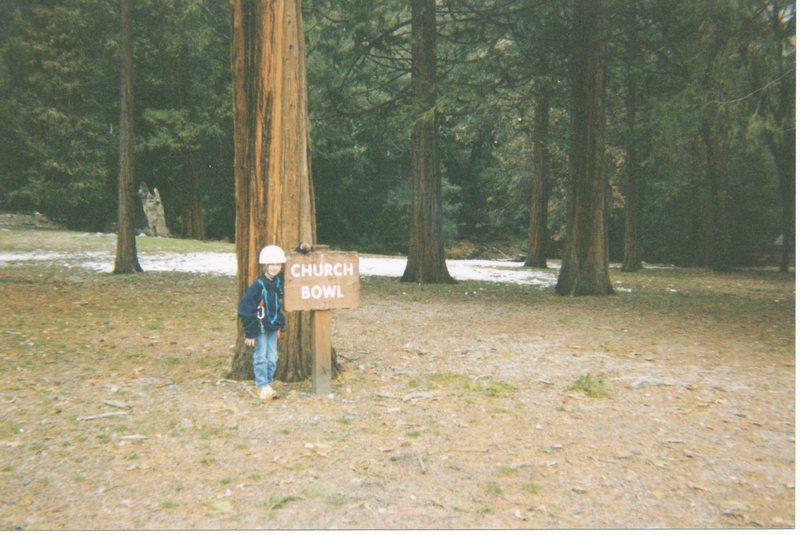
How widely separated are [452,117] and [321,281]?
16.0 m

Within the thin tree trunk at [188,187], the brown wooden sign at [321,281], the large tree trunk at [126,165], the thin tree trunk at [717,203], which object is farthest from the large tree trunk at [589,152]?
the thin tree trunk at [188,187]

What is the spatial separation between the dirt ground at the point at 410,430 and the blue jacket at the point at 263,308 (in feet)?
2.00

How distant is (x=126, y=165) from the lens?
53.7ft

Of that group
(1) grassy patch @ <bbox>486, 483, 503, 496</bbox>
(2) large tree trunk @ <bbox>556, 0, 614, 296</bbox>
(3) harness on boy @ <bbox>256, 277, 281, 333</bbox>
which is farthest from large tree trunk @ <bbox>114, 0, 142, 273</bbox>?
(1) grassy patch @ <bbox>486, 483, 503, 496</bbox>

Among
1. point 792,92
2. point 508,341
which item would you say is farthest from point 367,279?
point 792,92

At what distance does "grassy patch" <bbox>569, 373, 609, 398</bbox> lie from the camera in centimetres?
586

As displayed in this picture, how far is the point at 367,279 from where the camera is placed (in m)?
16.8

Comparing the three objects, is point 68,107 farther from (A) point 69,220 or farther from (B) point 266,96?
(B) point 266,96

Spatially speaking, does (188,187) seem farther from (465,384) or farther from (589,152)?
(465,384)

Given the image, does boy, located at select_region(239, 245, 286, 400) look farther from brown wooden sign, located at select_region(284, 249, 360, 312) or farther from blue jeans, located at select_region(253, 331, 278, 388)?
brown wooden sign, located at select_region(284, 249, 360, 312)

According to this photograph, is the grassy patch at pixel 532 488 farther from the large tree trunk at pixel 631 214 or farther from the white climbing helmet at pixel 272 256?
the large tree trunk at pixel 631 214

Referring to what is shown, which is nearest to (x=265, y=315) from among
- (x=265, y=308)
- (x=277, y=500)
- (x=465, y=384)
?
(x=265, y=308)

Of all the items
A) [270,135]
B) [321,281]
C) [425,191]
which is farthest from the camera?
[425,191]

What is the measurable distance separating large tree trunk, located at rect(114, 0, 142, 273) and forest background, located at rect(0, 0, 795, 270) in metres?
1.61
